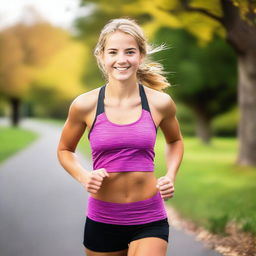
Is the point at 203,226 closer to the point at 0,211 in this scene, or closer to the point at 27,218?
the point at 27,218

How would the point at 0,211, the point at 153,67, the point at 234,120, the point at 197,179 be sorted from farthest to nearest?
1. the point at 234,120
2. the point at 197,179
3. the point at 0,211
4. the point at 153,67

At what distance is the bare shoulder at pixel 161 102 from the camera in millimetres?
2748

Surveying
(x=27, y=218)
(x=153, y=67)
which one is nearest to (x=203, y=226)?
(x=27, y=218)

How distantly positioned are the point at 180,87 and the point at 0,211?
33.8 ft

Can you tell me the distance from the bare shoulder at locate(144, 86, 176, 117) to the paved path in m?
2.61

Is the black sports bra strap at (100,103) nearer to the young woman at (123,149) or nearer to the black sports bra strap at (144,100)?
the young woman at (123,149)

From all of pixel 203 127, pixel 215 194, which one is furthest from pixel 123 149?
pixel 203 127

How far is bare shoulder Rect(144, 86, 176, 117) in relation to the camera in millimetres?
2748

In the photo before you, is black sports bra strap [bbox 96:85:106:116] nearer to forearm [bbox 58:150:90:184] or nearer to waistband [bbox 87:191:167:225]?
forearm [bbox 58:150:90:184]

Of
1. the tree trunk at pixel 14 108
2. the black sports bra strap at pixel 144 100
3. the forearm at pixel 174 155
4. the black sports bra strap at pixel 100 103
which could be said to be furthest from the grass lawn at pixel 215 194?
the tree trunk at pixel 14 108

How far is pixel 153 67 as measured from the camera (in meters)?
3.04

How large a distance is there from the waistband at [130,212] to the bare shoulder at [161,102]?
0.42 m

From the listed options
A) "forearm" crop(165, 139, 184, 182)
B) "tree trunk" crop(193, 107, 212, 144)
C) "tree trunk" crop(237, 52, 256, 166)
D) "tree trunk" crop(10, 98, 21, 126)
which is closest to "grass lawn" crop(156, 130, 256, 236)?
"tree trunk" crop(237, 52, 256, 166)

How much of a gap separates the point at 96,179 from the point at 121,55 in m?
0.63
